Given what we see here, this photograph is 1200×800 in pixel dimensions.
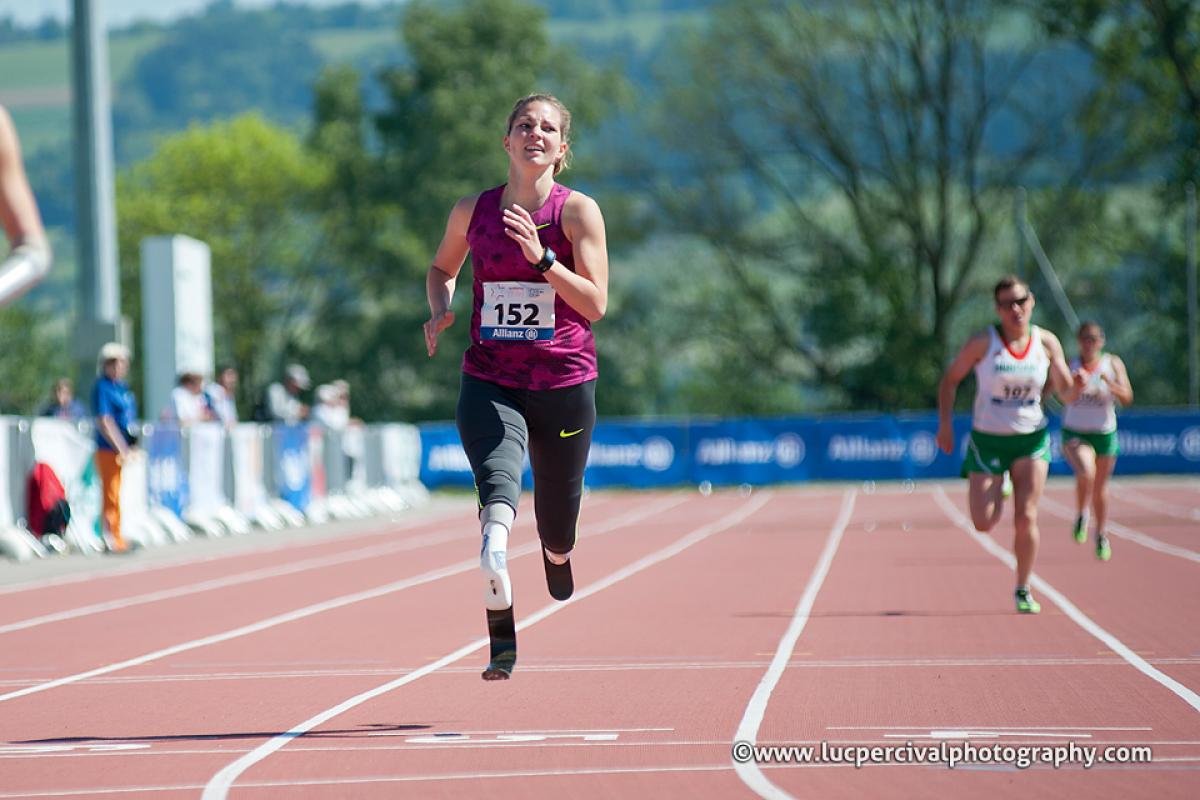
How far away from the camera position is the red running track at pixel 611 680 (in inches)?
247

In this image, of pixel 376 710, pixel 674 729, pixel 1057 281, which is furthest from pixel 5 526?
pixel 1057 281

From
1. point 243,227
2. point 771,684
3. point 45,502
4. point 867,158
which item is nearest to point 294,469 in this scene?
point 45,502

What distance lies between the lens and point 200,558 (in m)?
19.8

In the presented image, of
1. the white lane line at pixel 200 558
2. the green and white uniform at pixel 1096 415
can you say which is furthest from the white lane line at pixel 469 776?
A: the green and white uniform at pixel 1096 415

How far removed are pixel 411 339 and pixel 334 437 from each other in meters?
35.2

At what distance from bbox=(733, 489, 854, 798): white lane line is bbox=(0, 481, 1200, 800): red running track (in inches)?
0.8

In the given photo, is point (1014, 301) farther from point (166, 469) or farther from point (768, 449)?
point (768, 449)

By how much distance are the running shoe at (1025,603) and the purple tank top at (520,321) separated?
5.01m

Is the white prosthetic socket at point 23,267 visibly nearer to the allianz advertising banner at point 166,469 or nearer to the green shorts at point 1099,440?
the green shorts at point 1099,440

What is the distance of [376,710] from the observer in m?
8.07

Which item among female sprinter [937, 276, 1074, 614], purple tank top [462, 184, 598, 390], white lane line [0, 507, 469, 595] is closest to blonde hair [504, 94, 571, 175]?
purple tank top [462, 184, 598, 390]

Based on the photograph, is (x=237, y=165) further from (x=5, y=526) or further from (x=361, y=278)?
(x=5, y=526)

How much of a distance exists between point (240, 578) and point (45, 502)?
9.67ft

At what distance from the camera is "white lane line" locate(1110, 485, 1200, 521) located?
25.8m
